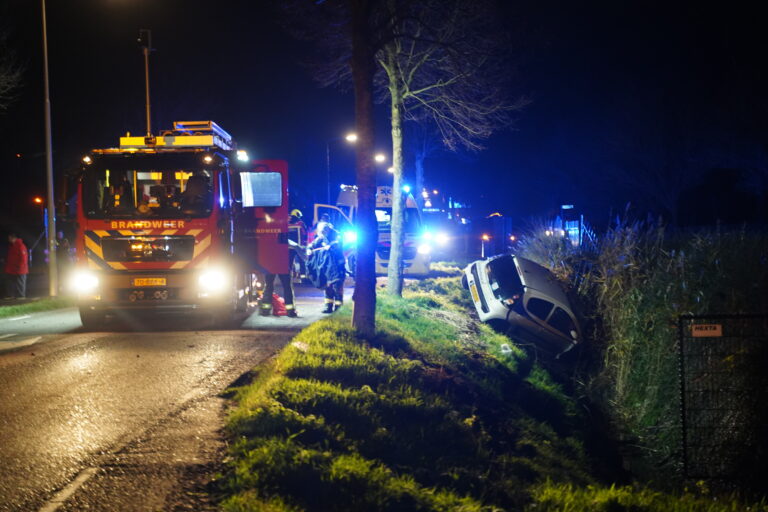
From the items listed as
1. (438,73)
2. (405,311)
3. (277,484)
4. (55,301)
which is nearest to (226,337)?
(405,311)

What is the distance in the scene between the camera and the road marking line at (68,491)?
4.20 m

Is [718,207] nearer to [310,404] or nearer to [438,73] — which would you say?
[438,73]

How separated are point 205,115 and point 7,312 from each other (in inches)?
987

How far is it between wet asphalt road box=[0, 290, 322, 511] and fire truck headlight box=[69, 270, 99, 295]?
746 mm

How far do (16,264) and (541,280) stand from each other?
45.5 ft

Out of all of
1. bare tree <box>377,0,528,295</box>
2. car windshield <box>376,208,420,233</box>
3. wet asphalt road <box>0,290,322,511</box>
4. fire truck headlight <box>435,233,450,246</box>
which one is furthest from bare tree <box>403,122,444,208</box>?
wet asphalt road <box>0,290,322,511</box>

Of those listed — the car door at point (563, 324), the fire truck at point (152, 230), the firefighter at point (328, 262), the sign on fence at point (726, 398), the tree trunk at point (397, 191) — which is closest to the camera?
the sign on fence at point (726, 398)

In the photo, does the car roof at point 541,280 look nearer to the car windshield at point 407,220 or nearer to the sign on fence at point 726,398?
the sign on fence at point 726,398

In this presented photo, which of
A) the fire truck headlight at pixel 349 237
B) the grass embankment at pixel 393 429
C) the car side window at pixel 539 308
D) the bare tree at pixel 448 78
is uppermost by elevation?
the bare tree at pixel 448 78

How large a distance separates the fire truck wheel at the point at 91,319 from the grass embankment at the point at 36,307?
367cm

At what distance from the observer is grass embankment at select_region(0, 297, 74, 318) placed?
46.1ft

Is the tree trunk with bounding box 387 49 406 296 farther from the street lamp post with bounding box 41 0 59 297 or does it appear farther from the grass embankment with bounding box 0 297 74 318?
the street lamp post with bounding box 41 0 59 297

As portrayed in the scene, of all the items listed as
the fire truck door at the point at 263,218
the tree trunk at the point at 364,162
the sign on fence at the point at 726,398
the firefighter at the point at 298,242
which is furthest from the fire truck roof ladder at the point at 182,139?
the sign on fence at the point at 726,398

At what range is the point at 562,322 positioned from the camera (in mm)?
11469
